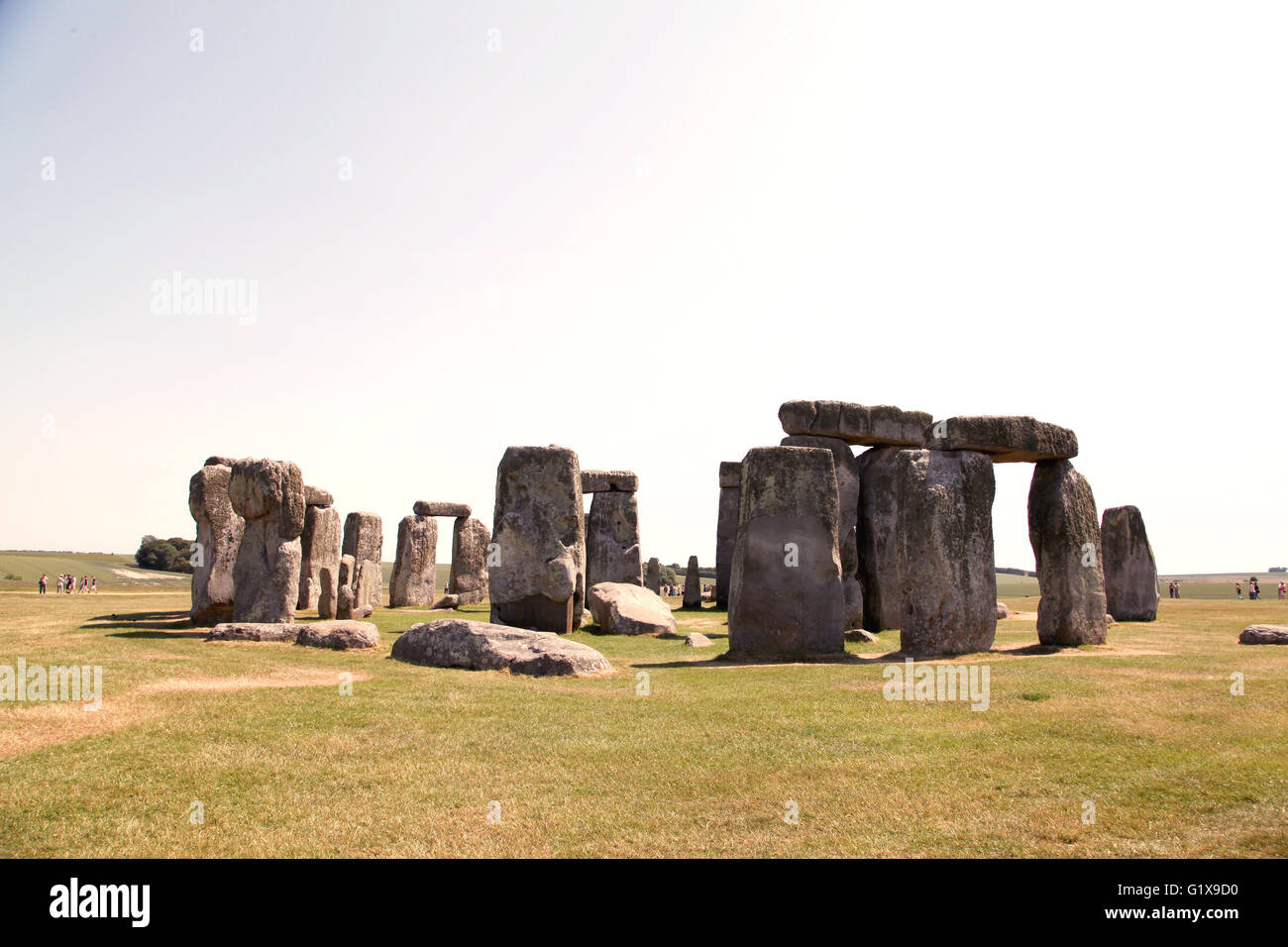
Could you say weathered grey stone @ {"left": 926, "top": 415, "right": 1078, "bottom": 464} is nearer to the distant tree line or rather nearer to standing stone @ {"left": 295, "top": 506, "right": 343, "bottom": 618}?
standing stone @ {"left": 295, "top": 506, "right": 343, "bottom": 618}

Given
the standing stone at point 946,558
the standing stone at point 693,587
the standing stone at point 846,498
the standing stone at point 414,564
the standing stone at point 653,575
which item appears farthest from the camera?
the standing stone at point 653,575

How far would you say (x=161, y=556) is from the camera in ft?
190

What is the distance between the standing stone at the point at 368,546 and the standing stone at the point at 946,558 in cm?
1580

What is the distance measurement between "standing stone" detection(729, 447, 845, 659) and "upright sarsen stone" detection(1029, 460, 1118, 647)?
133 inches

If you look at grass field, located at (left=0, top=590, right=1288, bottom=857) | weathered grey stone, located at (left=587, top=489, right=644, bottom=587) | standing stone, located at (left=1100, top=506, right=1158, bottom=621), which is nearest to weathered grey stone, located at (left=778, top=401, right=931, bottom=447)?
standing stone, located at (left=1100, top=506, right=1158, bottom=621)

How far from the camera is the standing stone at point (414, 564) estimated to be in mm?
24984

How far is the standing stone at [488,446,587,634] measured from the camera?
51.9 feet

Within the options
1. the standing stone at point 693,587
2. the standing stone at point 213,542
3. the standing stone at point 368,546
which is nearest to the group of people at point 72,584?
the standing stone at point 368,546

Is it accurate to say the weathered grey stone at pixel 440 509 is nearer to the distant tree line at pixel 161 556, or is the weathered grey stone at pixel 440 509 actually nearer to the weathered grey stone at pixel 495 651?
the weathered grey stone at pixel 495 651

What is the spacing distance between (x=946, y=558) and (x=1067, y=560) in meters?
2.61

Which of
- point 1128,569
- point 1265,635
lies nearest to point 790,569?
point 1265,635

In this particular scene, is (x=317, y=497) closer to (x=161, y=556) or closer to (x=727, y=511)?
(x=727, y=511)
